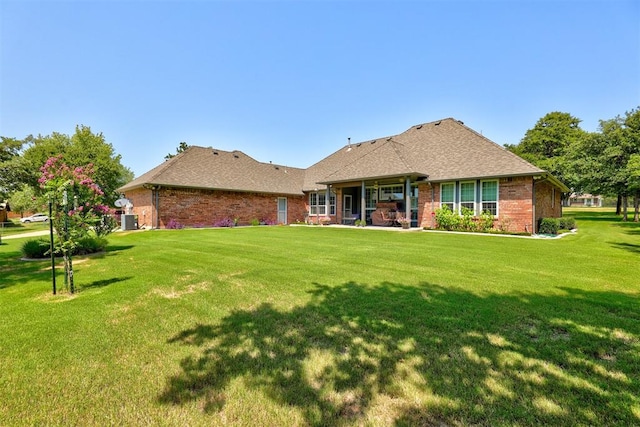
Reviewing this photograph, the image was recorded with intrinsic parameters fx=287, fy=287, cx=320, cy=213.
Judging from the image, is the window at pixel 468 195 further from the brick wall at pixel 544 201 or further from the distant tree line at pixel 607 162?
the distant tree line at pixel 607 162

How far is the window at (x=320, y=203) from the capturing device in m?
22.6

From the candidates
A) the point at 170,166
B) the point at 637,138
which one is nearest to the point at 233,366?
the point at 170,166

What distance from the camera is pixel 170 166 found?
19.4 meters

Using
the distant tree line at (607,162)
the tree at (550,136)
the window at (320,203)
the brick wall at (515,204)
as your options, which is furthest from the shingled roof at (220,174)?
the tree at (550,136)

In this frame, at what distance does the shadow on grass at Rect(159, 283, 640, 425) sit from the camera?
1978 mm

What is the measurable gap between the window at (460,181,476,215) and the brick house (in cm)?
5

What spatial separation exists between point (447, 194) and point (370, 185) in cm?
532

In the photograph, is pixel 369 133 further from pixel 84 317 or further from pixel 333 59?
pixel 84 317

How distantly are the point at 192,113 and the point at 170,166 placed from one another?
3.93 meters

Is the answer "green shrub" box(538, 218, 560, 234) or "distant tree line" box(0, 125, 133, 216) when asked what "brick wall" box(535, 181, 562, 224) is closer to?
"green shrub" box(538, 218, 560, 234)

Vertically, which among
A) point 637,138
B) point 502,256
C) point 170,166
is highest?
point 637,138

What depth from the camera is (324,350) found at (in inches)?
109

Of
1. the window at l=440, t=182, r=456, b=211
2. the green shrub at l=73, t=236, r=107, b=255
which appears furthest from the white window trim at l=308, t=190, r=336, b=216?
the green shrub at l=73, t=236, r=107, b=255

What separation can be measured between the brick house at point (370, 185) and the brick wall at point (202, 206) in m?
0.06
